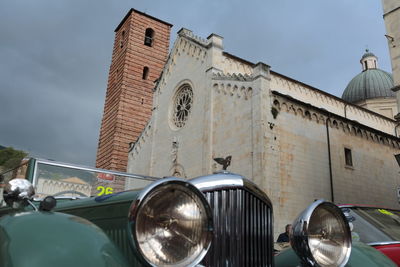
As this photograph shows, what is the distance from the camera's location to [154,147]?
74.7ft

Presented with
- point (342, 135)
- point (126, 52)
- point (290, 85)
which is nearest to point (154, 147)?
point (290, 85)

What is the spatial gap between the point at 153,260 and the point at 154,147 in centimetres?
2127

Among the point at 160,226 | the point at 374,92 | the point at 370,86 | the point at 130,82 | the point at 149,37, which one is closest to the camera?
the point at 160,226

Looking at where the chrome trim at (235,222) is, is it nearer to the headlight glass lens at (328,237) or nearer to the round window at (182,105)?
the headlight glass lens at (328,237)

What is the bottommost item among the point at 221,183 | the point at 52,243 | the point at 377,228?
the point at 52,243

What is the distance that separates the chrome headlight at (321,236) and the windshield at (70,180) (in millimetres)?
1603

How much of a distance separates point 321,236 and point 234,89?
48.3ft

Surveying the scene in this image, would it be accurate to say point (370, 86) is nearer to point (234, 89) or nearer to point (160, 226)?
point (234, 89)

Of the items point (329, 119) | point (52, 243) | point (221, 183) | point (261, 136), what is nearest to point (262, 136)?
point (261, 136)

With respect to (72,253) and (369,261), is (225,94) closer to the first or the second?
(369,261)

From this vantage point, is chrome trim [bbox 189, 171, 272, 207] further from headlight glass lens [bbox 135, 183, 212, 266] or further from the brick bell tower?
the brick bell tower

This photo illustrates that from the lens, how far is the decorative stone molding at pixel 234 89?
1589 centimetres

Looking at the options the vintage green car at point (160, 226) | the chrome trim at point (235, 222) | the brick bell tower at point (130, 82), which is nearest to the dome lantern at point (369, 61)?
the brick bell tower at point (130, 82)

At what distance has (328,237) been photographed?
2.51 m
